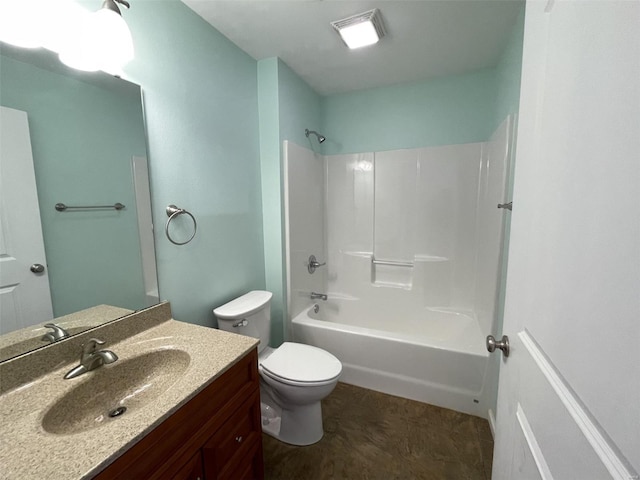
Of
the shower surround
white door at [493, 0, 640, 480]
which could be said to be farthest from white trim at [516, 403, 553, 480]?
the shower surround

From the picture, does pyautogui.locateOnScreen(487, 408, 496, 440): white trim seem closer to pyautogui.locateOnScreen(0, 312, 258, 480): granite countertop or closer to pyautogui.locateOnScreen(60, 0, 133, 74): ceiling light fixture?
pyautogui.locateOnScreen(0, 312, 258, 480): granite countertop

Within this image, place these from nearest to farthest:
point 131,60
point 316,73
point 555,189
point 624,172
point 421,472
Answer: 1. point 624,172
2. point 555,189
3. point 131,60
4. point 421,472
5. point 316,73

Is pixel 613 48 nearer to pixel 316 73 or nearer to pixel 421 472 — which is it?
pixel 421 472

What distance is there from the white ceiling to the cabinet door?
78.0 inches

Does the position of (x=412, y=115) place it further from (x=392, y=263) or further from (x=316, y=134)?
(x=392, y=263)

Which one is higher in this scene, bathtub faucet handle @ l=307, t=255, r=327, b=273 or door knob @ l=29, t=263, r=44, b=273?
door knob @ l=29, t=263, r=44, b=273

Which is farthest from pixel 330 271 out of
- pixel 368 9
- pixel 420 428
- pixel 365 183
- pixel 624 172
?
pixel 624 172

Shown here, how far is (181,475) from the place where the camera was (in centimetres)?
A: 81

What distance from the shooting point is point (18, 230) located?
0.86 m

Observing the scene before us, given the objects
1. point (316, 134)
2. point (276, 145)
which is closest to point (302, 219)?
point (276, 145)

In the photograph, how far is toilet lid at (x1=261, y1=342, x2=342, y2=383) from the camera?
1479 millimetres

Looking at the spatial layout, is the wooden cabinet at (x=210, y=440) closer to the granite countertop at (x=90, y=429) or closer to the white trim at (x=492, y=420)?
the granite countertop at (x=90, y=429)

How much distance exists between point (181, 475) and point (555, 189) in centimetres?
124

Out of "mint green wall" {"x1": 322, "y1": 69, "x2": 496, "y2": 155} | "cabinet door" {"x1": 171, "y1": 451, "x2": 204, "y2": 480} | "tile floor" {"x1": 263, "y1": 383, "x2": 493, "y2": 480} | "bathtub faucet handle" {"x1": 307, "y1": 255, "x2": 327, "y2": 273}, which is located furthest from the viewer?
"bathtub faucet handle" {"x1": 307, "y1": 255, "x2": 327, "y2": 273}
